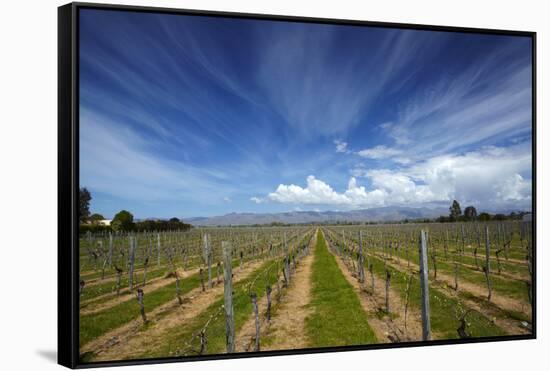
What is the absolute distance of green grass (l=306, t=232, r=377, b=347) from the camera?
15.6 feet

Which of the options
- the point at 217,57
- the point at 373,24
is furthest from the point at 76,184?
the point at 373,24

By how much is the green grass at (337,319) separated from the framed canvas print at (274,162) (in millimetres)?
20

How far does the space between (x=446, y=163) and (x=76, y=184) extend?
170 inches

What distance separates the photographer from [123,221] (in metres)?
4.54

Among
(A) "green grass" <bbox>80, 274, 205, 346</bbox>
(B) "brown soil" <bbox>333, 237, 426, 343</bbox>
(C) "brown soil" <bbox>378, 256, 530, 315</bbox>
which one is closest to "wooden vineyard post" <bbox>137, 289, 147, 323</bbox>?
(A) "green grass" <bbox>80, 274, 205, 346</bbox>

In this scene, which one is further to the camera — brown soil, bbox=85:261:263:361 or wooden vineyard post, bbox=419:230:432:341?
wooden vineyard post, bbox=419:230:432:341

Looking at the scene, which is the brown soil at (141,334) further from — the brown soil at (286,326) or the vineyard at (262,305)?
the brown soil at (286,326)

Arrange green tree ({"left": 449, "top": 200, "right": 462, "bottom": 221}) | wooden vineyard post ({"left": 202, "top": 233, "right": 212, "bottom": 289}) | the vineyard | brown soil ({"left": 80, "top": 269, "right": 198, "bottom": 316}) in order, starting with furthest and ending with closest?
wooden vineyard post ({"left": 202, "top": 233, "right": 212, "bottom": 289})
green tree ({"left": 449, "top": 200, "right": 462, "bottom": 221})
the vineyard
brown soil ({"left": 80, "top": 269, "right": 198, "bottom": 316})

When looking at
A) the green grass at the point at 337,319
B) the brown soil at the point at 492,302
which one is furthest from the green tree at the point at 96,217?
the brown soil at the point at 492,302

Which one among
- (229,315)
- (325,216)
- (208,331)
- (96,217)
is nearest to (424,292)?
(325,216)

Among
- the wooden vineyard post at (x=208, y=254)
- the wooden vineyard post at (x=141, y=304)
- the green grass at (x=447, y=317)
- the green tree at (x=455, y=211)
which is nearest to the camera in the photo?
the wooden vineyard post at (x=141, y=304)

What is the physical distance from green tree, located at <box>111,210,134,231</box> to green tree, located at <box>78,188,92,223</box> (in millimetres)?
281

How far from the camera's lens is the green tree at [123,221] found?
14.5ft

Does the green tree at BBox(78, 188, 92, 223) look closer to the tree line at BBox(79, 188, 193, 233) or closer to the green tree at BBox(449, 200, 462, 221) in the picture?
the tree line at BBox(79, 188, 193, 233)
